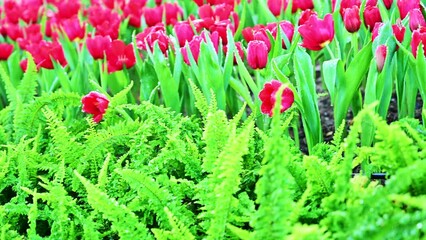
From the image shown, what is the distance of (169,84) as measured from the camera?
1.99 m

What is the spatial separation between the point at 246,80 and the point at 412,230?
1.00 meters

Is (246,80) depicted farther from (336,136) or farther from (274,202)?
(274,202)

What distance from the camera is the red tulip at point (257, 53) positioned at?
71.3 inches

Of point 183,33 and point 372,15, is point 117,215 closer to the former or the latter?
point 183,33

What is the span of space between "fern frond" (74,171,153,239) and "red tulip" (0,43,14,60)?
1484mm

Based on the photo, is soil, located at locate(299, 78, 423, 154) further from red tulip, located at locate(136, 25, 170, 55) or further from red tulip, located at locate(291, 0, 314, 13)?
red tulip, located at locate(136, 25, 170, 55)

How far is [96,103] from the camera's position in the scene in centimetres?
189

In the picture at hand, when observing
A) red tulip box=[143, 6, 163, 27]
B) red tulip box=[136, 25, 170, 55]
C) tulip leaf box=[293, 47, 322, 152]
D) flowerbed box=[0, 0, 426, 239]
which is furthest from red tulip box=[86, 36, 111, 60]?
tulip leaf box=[293, 47, 322, 152]

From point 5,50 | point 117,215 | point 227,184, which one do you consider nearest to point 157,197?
point 117,215

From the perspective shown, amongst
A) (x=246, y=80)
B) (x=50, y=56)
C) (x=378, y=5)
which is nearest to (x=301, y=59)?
(x=246, y=80)

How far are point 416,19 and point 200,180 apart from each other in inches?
29.2

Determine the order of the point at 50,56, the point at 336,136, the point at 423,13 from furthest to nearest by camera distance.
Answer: the point at 50,56, the point at 423,13, the point at 336,136

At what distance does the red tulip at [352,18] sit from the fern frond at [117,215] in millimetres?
917

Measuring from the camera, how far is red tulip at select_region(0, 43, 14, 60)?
8.63 ft
